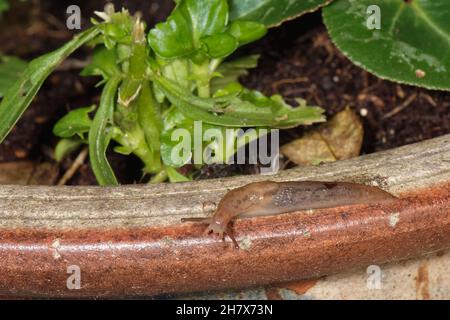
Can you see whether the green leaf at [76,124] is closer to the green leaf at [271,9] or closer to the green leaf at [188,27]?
the green leaf at [188,27]

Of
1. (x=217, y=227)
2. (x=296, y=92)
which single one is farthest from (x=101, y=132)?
(x=296, y=92)

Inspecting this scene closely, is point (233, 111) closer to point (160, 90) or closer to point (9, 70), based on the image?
point (160, 90)

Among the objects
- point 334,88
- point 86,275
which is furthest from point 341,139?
point 86,275

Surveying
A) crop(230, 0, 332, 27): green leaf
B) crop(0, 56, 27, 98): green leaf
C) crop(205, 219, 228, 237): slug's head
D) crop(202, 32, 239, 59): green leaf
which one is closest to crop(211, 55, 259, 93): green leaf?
crop(230, 0, 332, 27): green leaf

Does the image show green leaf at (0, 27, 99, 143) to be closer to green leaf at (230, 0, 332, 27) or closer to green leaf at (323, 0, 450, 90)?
green leaf at (230, 0, 332, 27)

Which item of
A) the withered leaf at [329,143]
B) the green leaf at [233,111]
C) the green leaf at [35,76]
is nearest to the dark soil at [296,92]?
the withered leaf at [329,143]
